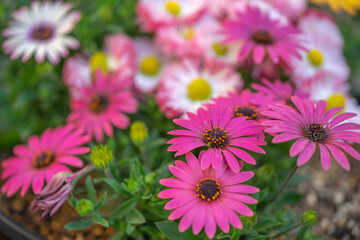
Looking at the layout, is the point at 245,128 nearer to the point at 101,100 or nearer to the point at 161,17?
the point at 101,100

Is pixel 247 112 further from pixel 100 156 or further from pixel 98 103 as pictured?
pixel 98 103

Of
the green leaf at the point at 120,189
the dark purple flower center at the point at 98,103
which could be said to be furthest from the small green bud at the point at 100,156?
the dark purple flower center at the point at 98,103

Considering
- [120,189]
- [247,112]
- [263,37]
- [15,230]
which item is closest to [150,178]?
[120,189]

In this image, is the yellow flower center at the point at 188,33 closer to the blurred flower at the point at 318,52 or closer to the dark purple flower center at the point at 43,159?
the blurred flower at the point at 318,52

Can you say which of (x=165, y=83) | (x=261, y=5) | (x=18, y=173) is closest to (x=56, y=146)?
(x=18, y=173)

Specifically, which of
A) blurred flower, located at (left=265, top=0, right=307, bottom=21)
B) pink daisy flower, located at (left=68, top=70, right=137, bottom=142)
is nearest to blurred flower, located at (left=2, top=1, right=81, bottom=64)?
pink daisy flower, located at (left=68, top=70, right=137, bottom=142)
